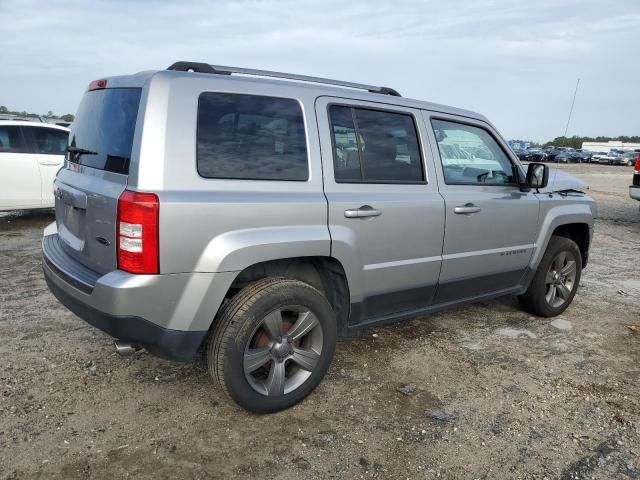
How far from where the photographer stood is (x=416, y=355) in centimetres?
381

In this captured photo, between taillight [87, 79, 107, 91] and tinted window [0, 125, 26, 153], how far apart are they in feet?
18.5

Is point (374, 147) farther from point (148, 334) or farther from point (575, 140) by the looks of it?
point (575, 140)

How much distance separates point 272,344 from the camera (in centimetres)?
289

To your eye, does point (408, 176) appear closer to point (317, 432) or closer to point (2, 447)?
point (317, 432)

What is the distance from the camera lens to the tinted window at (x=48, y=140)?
803 centimetres

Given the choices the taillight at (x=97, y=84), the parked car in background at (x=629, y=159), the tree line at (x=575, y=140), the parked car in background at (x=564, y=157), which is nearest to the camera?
the taillight at (x=97, y=84)

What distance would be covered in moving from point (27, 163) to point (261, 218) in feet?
22.0

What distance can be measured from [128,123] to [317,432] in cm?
191

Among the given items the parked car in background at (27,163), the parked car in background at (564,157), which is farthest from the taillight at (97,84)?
the parked car in background at (564,157)

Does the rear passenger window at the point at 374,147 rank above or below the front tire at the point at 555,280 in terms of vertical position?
above

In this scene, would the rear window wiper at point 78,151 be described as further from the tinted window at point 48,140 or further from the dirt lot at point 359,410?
the tinted window at point 48,140

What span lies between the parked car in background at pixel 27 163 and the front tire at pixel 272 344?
6311 millimetres

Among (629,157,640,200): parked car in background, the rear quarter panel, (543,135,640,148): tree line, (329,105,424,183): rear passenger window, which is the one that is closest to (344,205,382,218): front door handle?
(329,105,424,183): rear passenger window

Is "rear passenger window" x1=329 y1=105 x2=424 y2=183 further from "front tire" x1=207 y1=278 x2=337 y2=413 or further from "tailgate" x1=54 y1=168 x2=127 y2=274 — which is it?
"tailgate" x1=54 y1=168 x2=127 y2=274
